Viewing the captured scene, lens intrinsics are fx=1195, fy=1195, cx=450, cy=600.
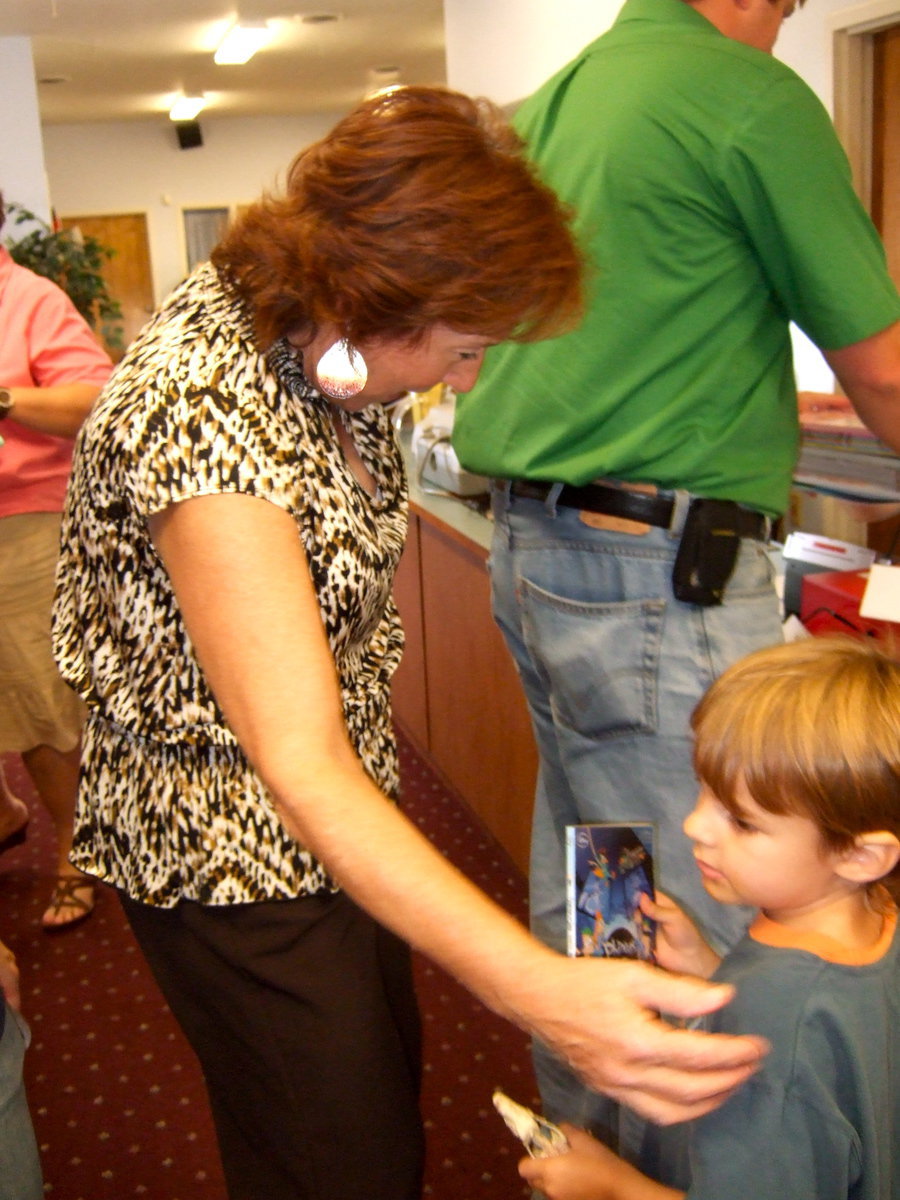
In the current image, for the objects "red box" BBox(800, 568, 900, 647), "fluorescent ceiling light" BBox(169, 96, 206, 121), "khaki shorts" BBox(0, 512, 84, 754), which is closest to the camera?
"red box" BBox(800, 568, 900, 647)

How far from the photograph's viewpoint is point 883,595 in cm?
168

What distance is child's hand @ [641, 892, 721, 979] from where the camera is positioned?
45.8 inches

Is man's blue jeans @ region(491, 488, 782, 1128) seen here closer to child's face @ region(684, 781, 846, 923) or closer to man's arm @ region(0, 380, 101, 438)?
child's face @ region(684, 781, 846, 923)

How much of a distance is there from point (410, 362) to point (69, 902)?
2.18m

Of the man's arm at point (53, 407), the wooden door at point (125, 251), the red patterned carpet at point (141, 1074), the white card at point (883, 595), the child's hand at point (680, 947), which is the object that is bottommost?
the red patterned carpet at point (141, 1074)

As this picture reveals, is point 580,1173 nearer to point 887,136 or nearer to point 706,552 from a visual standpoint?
point 706,552

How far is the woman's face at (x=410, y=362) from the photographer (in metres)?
1.08

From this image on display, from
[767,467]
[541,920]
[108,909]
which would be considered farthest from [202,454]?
[108,909]

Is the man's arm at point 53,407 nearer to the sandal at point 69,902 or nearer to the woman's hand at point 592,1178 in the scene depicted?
the sandal at point 69,902

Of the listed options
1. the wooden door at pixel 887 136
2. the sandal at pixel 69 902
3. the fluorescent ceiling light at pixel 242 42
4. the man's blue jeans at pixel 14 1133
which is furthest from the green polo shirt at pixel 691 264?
the fluorescent ceiling light at pixel 242 42

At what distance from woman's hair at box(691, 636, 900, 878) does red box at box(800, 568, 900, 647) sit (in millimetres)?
796

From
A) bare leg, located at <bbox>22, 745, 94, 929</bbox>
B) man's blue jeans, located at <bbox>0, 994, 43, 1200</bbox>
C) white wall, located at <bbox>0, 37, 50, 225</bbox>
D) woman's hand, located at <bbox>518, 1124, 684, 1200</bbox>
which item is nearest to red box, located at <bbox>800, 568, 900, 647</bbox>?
woman's hand, located at <bbox>518, 1124, 684, 1200</bbox>

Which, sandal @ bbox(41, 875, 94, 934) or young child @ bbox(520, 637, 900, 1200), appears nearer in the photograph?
young child @ bbox(520, 637, 900, 1200)

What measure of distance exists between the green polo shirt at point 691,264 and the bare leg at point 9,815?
7.22ft
